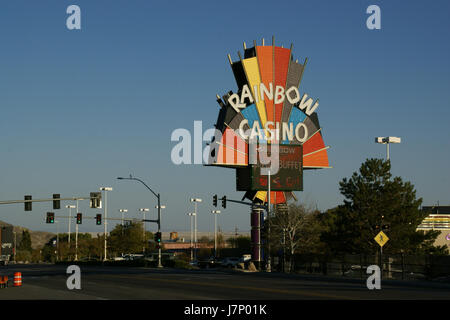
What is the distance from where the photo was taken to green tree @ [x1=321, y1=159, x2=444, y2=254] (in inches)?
2758

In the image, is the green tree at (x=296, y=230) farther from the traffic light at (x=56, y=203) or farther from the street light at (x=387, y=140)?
the traffic light at (x=56, y=203)

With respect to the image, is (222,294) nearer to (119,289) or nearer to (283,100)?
(119,289)

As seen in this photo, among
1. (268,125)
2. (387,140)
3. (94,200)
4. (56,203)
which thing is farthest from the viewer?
(268,125)

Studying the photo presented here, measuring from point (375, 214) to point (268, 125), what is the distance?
22957 mm

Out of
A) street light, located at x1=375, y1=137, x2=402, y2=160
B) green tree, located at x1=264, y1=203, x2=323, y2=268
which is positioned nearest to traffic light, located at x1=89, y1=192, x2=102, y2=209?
green tree, located at x1=264, y1=203, x2=323, y2=268

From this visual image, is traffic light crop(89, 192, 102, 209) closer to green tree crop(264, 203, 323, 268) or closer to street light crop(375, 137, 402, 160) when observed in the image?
green tree crop(264, 203, 323, 268)

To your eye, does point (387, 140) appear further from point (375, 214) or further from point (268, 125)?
point (268, 125)

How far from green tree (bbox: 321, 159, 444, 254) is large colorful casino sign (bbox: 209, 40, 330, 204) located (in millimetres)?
14157

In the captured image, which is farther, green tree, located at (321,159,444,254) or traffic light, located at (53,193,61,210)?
green tree, located at (321,159,444,254)

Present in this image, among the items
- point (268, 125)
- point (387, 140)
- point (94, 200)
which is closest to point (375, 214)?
point (387, 140)

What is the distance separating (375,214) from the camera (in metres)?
70.1

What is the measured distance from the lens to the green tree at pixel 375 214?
7006cm

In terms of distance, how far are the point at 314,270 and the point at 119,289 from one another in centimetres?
2917
